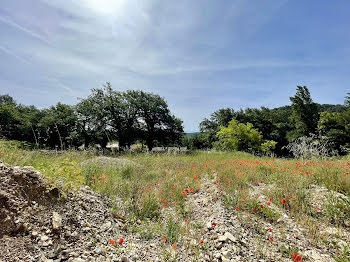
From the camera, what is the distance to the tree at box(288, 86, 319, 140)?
89.4 ft

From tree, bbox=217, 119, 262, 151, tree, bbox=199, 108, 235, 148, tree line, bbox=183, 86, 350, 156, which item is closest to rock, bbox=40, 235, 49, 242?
tree line, bbox=183, 86, 350, 156

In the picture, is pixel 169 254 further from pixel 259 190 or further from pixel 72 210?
pixel 259 190

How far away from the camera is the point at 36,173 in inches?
106

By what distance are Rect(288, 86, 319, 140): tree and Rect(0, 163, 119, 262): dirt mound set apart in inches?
1291

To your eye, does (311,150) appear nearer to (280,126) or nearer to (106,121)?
(106,121)

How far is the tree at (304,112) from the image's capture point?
89.4 ft

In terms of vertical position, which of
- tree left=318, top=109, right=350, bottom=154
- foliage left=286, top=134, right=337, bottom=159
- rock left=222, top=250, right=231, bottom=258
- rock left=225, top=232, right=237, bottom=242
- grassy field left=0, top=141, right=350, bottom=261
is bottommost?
rock left=222, top=250, right=231, bottom=258

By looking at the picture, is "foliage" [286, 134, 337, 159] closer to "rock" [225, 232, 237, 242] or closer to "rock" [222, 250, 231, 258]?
"rock" [225, 232, 237, 242]

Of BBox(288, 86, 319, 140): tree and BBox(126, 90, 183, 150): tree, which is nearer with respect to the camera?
BBox(126, 90, 183, 150): tree

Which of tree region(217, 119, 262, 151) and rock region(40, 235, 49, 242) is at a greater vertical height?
tree region(217, 119, 262, 151)

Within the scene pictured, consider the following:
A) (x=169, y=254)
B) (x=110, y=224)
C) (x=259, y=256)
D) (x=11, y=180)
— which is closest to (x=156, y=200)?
(x=110, y=224)

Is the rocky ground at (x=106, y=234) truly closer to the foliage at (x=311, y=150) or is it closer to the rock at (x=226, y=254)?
the rock at (x=226, y=254)

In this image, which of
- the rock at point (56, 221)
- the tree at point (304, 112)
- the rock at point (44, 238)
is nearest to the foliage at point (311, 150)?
the rock at point (56, 221)

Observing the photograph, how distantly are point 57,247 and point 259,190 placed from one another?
4265mm
